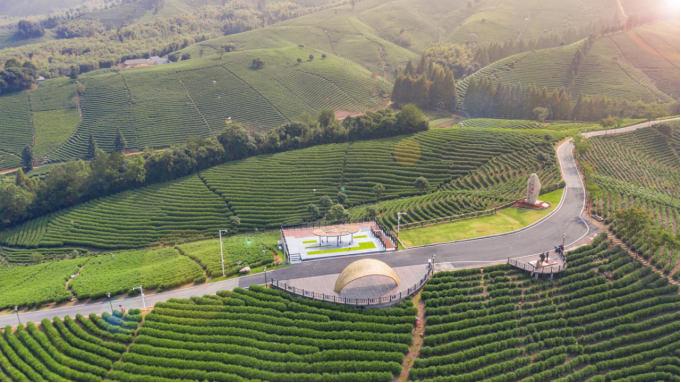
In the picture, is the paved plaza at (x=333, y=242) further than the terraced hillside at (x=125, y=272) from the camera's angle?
Yes

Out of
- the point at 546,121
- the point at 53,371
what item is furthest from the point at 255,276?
the point at 546,121

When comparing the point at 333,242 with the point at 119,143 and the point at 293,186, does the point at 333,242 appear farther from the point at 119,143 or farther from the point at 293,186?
the point at 119,143

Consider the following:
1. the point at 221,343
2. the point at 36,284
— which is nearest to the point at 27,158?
the point at 36,284

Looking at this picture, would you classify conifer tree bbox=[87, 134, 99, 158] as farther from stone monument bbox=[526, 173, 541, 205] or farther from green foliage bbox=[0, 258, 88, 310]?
stone monument bbox=[526, 173, 541, 205]

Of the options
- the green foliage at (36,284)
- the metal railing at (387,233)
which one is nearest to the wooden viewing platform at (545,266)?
the metal railing at (387,233)

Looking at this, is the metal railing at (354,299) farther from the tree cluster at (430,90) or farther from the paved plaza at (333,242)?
the tree cluster at (430,90)

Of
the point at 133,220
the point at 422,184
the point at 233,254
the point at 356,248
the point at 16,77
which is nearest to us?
the point at 356,248
